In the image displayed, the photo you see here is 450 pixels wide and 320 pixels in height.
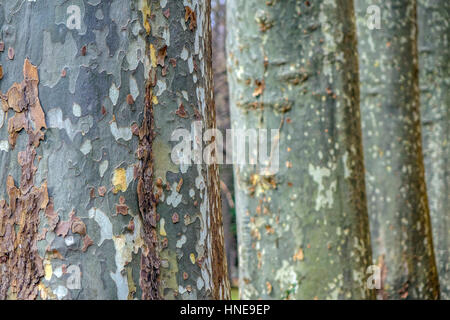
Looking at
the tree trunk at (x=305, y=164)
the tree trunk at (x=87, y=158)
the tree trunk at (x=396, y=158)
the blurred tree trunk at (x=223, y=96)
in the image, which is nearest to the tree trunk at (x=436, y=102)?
the tree trunk at (x=396, y=158)

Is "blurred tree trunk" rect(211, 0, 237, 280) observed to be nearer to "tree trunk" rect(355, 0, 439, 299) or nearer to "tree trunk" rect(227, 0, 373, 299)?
"tree trunk" rect(355, 0, 439, 299)

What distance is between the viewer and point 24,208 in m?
1.64

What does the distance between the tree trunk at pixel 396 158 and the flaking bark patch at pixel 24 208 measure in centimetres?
311

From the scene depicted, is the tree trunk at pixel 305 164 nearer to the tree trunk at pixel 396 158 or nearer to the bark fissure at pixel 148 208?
the tree trunk at pixel 396 158

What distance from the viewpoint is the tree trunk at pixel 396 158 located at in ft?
13.6

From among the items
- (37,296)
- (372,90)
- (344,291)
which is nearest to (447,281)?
(372,90)

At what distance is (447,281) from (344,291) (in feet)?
7.48

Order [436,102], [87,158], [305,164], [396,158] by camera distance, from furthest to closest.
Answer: [436,102], [396,158], [305,164], [87,158]

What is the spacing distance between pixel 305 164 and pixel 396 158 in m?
1.45

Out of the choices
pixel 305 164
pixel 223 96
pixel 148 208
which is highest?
pixel 223 96

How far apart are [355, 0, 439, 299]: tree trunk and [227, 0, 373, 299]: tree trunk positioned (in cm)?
120

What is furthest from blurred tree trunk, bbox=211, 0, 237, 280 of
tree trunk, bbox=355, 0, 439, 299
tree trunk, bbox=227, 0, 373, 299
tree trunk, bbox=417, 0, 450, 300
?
tree trunk, bbox=227, 0, 373, 299

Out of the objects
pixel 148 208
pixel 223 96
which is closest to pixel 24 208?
pixel 148 208

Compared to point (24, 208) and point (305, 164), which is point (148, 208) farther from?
point (305, 164)
